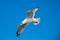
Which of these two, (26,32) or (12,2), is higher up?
(12,2)

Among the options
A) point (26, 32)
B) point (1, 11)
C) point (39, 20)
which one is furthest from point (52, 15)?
point (1, 11)

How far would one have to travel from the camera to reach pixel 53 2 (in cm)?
159

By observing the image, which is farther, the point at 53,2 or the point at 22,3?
the point at 53,2

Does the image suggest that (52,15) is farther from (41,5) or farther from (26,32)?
(26,32)

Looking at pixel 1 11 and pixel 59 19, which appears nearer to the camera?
pixel 1 11

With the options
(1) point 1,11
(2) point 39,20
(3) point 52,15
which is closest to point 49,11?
(3) point 52,15

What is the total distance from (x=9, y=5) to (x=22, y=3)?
110 mm

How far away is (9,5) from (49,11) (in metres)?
0.36

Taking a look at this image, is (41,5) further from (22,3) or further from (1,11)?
(1,11)

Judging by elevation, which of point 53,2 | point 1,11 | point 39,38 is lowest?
point 39,38

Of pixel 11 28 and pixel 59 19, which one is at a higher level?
pixel 59 19

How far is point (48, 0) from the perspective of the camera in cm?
157

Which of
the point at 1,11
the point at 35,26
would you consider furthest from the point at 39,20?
the point at 1,11

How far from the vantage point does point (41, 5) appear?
5.00 ft
